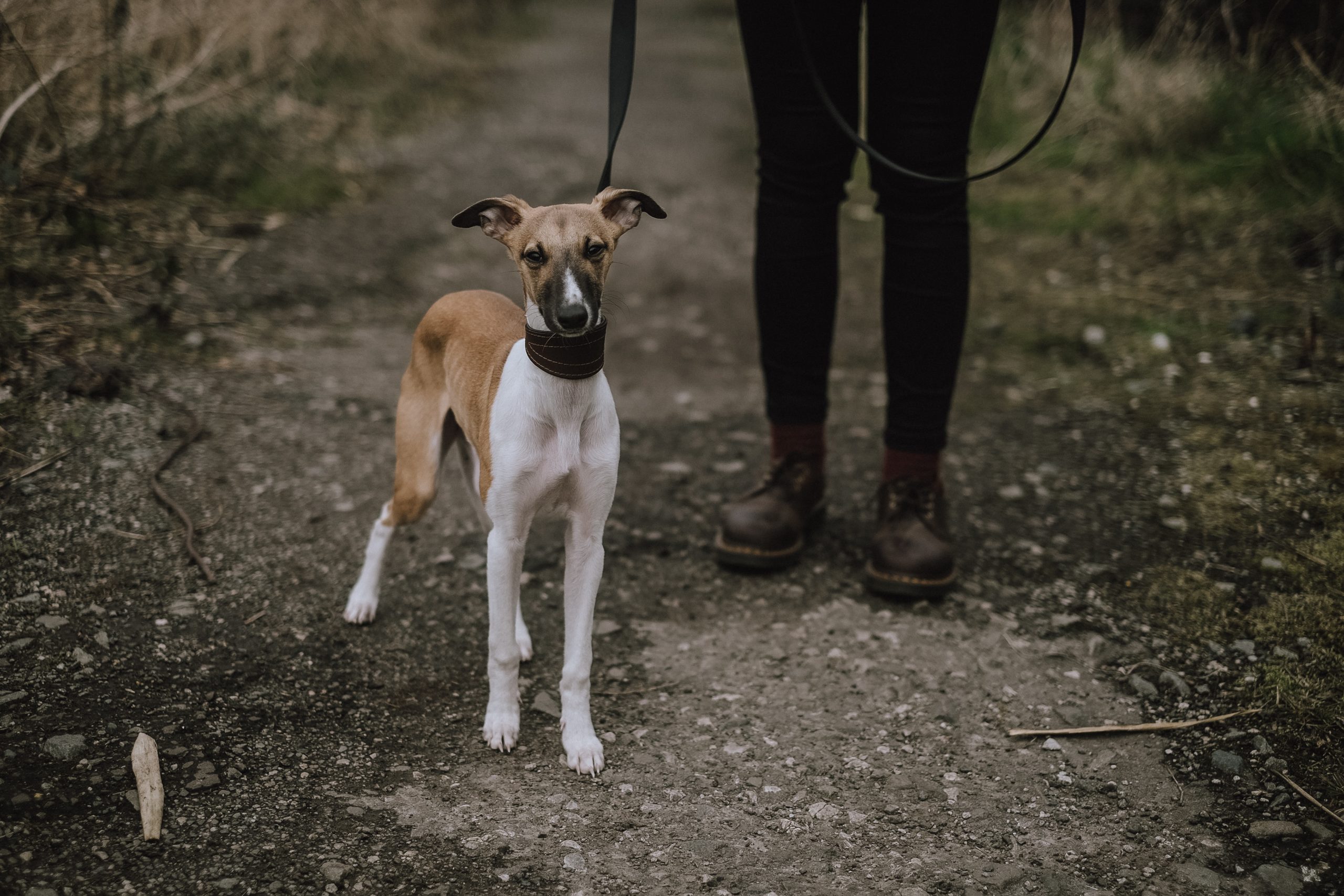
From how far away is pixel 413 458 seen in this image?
261cm

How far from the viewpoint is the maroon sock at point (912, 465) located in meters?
2.98

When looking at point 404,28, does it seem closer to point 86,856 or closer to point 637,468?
point 637,468

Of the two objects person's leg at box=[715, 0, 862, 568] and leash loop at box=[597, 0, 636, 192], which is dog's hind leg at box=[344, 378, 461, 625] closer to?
leash loop at box=[597, 0, 636, 192]

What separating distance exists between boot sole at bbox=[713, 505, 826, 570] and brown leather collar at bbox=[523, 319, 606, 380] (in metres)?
1.05

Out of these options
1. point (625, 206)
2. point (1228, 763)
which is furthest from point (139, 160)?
point (1228, 763)

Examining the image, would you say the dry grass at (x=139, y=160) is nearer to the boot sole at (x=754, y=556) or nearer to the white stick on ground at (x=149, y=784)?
the white stick on ground at (x=149, y=784)

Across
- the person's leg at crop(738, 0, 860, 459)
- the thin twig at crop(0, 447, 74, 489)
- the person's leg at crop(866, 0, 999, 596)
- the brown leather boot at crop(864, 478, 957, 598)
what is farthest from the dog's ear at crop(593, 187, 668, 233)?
the thin twig at crop(0, 447, 74, 489)

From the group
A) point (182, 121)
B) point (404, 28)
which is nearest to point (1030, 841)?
point (182, 121)

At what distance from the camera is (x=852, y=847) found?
209 centimetres

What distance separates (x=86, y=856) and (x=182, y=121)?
4.23m

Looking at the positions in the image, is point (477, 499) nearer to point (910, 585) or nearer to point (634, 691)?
point (634, 691)

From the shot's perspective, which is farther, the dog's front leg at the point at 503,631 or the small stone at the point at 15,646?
the small stone at the point at 15,646

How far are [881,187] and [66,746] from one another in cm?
232

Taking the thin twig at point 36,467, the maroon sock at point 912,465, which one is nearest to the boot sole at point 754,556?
the maroon sock at point 912,465
